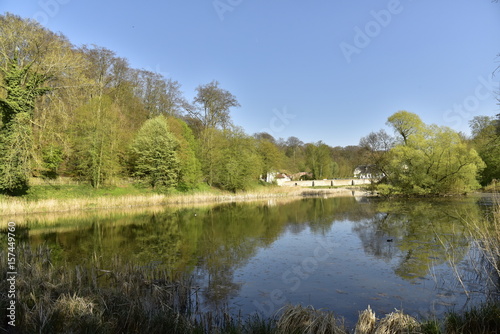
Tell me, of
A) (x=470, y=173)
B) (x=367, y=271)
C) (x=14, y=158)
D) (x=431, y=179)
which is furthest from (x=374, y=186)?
(x=14, y=158)

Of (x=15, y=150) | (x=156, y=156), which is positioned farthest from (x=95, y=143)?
(x=15, y=150)

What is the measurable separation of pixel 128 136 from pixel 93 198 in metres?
10.8

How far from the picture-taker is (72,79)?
20547mm

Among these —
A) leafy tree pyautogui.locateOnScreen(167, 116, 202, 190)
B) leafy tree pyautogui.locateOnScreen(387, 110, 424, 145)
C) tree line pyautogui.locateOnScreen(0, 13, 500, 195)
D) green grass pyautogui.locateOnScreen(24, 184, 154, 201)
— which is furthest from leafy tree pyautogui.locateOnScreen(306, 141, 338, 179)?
green grass pyautogui.locateOnScreen(24, 184, 154, 201)

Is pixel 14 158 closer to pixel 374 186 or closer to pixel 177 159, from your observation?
pixel 177 159

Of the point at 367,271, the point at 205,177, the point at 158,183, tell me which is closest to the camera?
the point at 367,271

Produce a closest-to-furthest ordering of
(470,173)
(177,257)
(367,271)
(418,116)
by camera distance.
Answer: (367,271) < (177,257) < (470,173) < (418,116)

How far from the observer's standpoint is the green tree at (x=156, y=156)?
106ft

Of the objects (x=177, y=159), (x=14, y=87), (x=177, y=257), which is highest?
(x=14, y=87)

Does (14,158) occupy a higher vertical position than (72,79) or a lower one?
lower

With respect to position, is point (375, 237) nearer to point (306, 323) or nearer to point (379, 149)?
point (306, 323)

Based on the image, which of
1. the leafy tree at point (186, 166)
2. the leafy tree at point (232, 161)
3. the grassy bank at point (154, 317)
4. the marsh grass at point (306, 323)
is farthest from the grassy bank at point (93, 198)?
the marsh grass at point (306, 323)

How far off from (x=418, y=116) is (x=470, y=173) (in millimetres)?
9405

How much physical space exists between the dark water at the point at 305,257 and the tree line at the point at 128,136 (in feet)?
18.0
